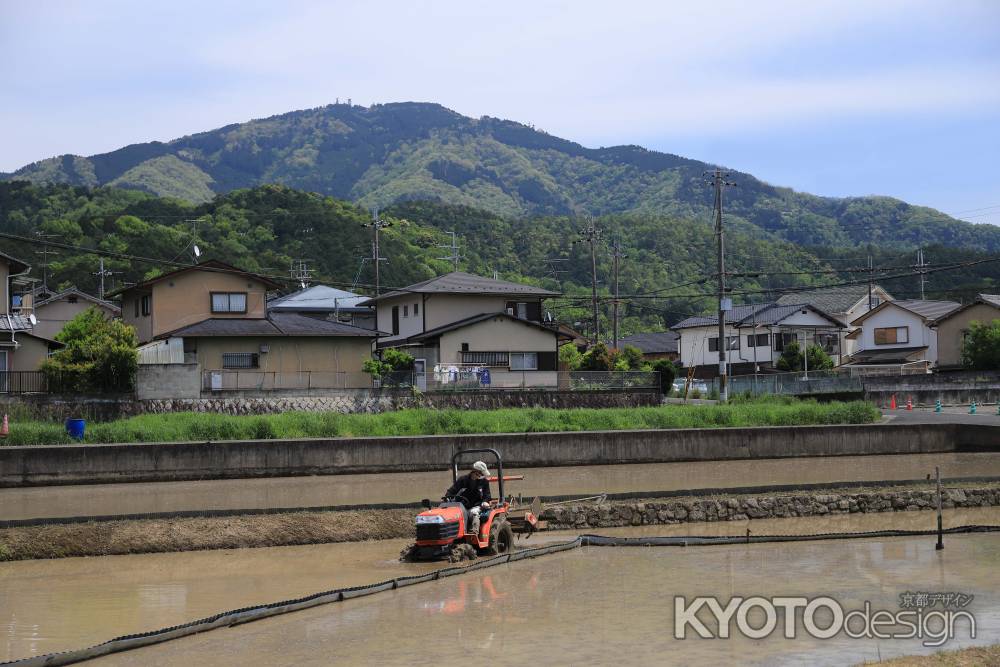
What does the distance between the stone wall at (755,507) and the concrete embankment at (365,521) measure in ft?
0.07

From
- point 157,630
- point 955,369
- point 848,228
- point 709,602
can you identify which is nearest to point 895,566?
point 709,602

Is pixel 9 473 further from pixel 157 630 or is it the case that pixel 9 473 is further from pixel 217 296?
pixel 217 296

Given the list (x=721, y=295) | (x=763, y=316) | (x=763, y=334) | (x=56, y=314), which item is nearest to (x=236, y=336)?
(x=721, y=295)

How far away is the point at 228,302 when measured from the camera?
141 feet

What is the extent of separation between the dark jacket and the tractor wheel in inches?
21.5

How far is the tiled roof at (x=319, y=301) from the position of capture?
57719 millimetres

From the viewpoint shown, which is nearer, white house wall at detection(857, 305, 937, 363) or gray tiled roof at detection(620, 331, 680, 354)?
white house wall at detection(857, 305, 937, 363)

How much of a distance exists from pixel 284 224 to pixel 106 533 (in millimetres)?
63680

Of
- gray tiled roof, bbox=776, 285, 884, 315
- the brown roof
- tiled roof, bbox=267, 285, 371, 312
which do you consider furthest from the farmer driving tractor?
gray tiled roof, bbox=776, 285, 884, 315

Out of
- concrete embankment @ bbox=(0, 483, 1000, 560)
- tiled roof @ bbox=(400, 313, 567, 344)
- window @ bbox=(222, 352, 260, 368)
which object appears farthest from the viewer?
tiled roof @ bbox=(400, 313, 567, 344)

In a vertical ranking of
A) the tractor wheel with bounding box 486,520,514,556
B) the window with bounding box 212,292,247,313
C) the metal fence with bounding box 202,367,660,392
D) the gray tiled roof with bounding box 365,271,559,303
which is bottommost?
the tractor wheel with bounding box 486,520,514,556

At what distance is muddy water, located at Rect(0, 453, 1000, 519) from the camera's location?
22.3m

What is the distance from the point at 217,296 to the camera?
43.0 metres

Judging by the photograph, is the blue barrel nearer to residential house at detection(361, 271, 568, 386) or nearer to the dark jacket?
residential house at detection(361, 271, 568, 386)
